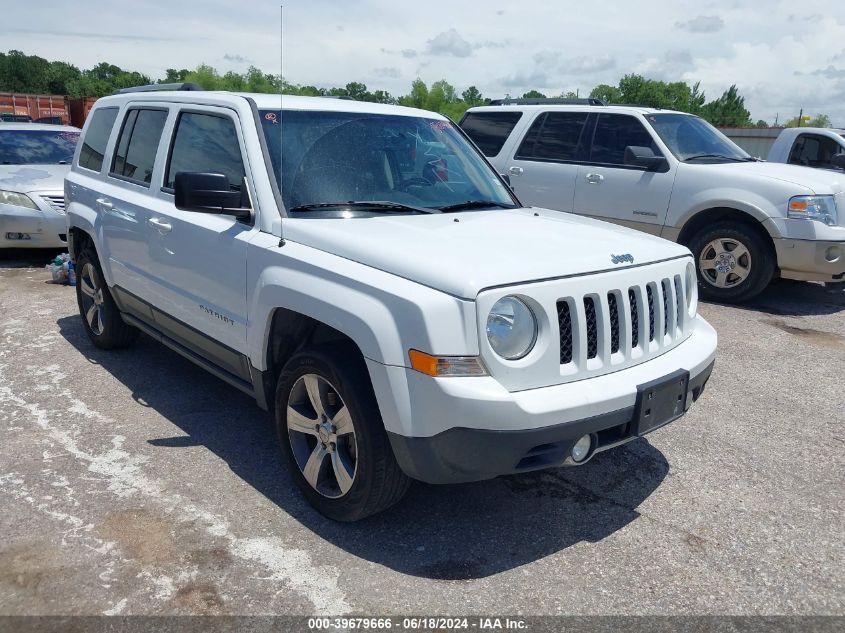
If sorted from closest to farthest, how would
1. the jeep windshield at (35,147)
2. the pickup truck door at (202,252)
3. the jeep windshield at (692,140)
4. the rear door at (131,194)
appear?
the pickup truck door at (202,252) → the rear door at (131,194) → the jeep windshield at (692,140) → the jeep windshield at (35,147)

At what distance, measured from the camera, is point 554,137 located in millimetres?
8602

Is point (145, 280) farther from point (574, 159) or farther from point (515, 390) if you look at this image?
point (574, 159)

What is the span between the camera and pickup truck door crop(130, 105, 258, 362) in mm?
3713

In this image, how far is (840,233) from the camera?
7.10m

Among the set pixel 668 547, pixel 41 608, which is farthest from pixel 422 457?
pixel 41 608

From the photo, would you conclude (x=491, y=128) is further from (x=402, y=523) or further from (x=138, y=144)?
(x=402, y=523)

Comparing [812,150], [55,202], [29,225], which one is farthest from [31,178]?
[812,150]

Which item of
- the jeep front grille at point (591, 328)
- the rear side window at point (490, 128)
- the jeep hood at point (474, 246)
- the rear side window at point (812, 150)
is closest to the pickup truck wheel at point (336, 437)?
the jeep hood at point (474, 246)

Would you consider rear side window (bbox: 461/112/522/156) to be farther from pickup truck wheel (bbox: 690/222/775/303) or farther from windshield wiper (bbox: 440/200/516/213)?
windshield wiper (bbox: 440/200/516/213)

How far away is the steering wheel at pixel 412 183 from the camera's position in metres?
3.92

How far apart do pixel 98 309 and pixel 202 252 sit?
213cm

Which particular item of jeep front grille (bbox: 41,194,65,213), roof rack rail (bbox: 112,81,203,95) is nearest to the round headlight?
roof rack rail (bbox: 112,81,203,95)

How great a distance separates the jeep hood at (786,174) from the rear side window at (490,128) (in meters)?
2.26

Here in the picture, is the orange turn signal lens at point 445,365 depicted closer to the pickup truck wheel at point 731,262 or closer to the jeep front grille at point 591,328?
the jeep front grille at point 591,328
